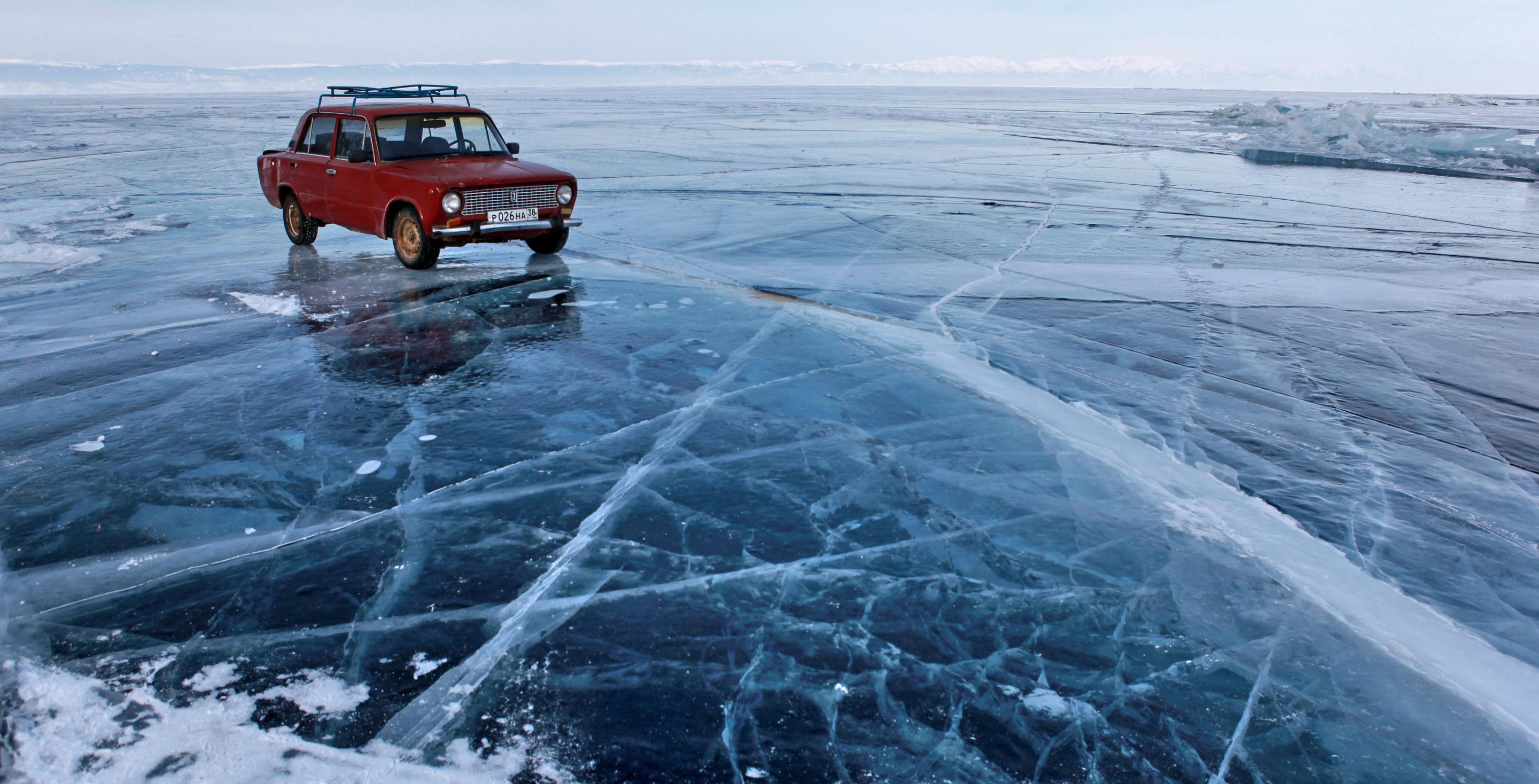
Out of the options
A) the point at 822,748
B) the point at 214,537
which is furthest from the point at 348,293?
the point at 822,748

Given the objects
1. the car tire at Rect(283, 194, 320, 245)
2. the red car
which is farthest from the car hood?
the car tire at Rect(283, 194, 320, 245)

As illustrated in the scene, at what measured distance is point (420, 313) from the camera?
783 cm

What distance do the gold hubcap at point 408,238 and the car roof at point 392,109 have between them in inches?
46.6

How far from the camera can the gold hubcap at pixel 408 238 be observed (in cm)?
917

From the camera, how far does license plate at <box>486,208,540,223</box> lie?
9.03 metres

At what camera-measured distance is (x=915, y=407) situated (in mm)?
5680

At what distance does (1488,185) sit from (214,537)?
77.4ft

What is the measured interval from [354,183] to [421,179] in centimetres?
128

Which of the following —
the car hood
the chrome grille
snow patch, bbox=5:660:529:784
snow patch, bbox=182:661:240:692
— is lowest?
snow patch, bbox=5:660:529:784

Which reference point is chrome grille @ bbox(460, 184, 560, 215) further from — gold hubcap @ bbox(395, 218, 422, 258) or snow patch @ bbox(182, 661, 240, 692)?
snow patch @ bbox(182, 661, 240, 692)

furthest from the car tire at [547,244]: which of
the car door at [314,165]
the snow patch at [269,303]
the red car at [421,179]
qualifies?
the snow patch at [269,303]

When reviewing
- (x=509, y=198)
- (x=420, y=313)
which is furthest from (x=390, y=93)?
(x=420, y=313)

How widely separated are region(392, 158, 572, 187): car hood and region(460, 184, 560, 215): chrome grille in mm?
71

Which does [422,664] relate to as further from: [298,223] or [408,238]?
[298,223]
